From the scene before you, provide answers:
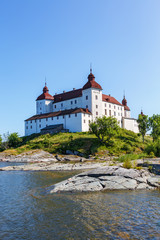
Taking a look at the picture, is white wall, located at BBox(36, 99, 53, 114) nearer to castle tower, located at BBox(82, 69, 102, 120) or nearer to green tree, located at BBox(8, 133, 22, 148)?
green tree, located at BBox(8, 133, 22, 148)

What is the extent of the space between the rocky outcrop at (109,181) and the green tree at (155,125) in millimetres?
46591

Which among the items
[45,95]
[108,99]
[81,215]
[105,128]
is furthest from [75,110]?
[81,215]

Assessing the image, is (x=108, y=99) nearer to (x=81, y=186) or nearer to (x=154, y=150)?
(x=154, y=150)

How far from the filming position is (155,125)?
2608 inches

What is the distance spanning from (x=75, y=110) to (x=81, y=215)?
201 ft

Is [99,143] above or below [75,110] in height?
below

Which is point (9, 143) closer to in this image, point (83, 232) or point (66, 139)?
point (66, 139)

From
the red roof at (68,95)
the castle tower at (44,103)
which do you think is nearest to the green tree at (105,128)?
the red roof at (68,95)

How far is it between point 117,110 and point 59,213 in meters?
76.4

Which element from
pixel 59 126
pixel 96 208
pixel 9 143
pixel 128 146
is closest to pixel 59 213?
pixel 96 208

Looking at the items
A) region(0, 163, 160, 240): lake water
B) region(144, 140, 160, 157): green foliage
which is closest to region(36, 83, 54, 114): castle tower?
region(144, 140, 160, 157): green foliage

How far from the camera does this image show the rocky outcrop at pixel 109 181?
18297 mm

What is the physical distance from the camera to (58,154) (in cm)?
5519

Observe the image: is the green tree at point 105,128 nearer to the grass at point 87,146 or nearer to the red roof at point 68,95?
the grass at point 87,146
